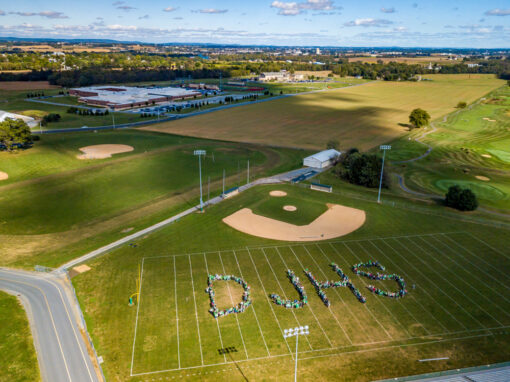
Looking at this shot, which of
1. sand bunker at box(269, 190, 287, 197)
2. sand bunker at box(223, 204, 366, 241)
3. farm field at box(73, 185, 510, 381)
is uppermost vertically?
sand bunker at box(269, 190, 287, 197)

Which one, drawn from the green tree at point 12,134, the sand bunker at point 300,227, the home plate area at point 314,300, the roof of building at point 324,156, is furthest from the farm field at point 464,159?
the green tree at point 12,134

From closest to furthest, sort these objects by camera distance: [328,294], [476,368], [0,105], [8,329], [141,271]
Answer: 1. [476,368]
2. [8,329]
3. [328,294]
4. [141,271]
5. [0,105]

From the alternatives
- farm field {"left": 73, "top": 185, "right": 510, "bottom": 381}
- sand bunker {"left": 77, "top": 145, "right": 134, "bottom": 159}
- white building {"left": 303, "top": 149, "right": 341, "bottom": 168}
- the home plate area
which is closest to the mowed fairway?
white building {"left": 303, "top": 149, "right": 341, "bottom": 168}

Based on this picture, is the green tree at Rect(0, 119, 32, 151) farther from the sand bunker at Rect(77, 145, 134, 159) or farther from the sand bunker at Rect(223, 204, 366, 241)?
the sand bunker at Rect(223, 204, 366, 241)

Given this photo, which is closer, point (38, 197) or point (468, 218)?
point (468, 218)

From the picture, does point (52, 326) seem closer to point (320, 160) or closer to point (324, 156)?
point (320, 160)

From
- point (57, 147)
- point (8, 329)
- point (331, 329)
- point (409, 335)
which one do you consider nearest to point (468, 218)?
point (409, 335)

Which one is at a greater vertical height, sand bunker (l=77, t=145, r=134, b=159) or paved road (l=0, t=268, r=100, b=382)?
sand bunker (l=77, t=145, r=134, b=159)

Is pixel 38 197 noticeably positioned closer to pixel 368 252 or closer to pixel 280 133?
pixel 368 252
